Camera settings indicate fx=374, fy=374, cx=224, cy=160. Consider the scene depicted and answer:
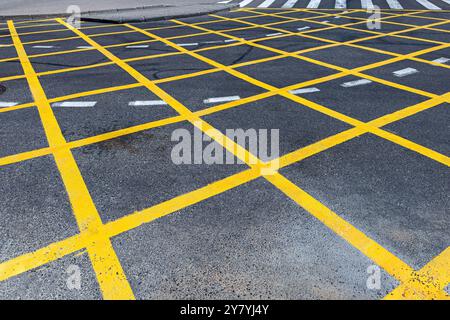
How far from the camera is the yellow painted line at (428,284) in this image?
2578 millimetres

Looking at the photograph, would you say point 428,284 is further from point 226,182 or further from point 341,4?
point 341,4

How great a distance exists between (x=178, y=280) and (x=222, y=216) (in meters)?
0.81

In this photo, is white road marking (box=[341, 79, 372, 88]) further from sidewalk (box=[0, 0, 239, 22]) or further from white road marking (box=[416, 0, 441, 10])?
white road marking (box=[416, 0, 441, 10])

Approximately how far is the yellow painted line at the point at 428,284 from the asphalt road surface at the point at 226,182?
0.01m

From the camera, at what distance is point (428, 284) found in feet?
8.72

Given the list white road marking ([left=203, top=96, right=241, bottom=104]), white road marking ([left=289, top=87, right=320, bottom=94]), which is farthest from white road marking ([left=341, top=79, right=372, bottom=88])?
white road marking ([left=203, top=96, right=241, bottom=104])

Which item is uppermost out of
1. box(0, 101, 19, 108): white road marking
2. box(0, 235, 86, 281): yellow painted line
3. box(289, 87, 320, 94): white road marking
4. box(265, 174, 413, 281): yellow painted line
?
box(0, 101, 19, 108): white road marking

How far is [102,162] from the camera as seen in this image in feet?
14.0

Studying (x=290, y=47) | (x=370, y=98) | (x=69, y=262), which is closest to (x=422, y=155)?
(x=370, y=98)

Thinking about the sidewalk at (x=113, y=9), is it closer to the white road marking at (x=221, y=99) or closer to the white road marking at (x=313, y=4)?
the white road marking at (x=313, y=4)

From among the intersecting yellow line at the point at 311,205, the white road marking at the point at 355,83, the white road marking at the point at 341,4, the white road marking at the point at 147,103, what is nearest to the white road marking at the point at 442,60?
the white road marking at the point at 355,83

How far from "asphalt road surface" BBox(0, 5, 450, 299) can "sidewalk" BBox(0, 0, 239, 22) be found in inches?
256

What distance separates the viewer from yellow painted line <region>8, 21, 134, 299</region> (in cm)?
271
